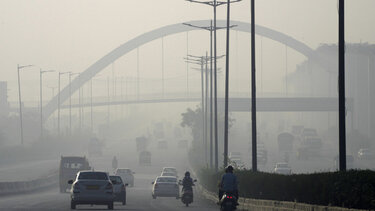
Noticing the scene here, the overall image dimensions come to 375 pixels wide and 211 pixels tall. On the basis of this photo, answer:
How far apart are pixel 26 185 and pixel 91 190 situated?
3464 centimetres

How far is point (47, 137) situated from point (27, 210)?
14336 cm

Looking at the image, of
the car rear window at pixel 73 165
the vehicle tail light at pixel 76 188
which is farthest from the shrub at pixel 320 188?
the car rear window at pixel 73 165

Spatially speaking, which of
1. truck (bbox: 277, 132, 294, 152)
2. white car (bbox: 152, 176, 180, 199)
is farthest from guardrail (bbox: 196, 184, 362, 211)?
truck (bbox: 277, 132, 294, 152)

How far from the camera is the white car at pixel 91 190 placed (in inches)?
1609

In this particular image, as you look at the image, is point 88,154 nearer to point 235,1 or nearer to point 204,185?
point 204,185

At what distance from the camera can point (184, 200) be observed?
50125mm

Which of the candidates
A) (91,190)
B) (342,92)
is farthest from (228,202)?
(91,190)

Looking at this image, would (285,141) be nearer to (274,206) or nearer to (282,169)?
(282,169)

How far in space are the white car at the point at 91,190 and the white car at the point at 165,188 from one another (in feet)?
72.4

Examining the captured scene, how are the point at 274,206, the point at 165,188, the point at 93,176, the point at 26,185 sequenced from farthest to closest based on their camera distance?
1. the point at 26,185
2. the point at 165,188
3. the point at 93,176
4. the point at 274,206

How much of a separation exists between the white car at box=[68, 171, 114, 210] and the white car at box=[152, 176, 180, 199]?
72.4 ft

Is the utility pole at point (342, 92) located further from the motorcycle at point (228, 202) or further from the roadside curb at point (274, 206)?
the motorcycle at point (228, 202)

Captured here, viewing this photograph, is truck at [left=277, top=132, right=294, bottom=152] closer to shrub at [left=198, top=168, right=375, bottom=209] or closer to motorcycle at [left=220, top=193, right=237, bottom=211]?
shrub at [left=198, top=168, right=375, bottom=209]

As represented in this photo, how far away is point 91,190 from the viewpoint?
41.0 metres
